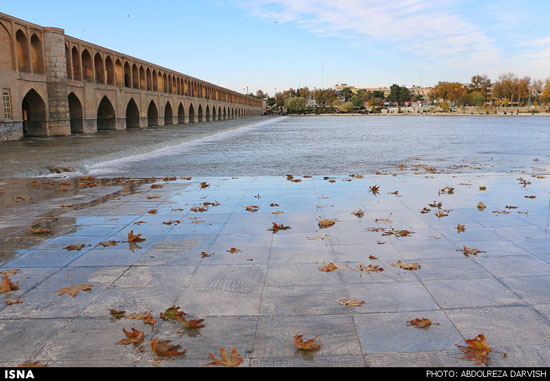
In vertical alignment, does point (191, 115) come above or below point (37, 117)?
above

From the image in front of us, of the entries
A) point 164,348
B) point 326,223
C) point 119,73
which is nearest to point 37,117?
point 119,73

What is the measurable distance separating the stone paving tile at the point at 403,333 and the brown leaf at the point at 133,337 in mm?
1339

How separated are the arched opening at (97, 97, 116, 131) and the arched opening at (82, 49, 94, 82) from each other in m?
3.30

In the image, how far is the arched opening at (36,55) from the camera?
2666 cm

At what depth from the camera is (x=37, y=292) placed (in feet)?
11.8

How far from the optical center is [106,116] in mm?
37188

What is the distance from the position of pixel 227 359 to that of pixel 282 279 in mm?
1343

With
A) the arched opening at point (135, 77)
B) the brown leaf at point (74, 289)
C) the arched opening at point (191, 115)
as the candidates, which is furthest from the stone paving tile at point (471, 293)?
the arched opening at point (191, 115)

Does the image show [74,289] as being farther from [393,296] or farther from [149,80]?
[149,80]

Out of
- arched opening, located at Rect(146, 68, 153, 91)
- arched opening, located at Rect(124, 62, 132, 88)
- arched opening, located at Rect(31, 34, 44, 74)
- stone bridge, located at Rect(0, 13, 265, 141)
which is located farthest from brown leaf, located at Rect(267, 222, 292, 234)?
arched opening, located at Rect(146, 68, 153, 91)

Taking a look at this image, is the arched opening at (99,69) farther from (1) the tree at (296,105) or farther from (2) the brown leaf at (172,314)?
(1) the tree at (296,105)

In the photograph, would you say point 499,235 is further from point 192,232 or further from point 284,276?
point 192,232

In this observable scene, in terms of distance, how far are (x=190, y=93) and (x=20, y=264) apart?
63.9m

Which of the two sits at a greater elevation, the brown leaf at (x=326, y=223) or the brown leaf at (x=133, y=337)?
the brown leaf at (x=326, y=223)
